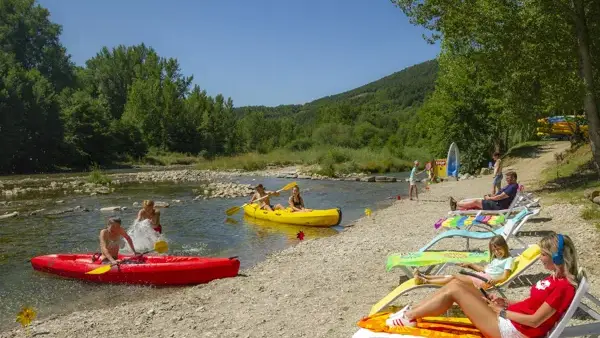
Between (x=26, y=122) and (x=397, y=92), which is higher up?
(x=397, y=92)

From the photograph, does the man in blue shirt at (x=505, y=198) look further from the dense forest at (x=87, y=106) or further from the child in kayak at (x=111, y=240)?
the dense forest at (x=87, y=106)

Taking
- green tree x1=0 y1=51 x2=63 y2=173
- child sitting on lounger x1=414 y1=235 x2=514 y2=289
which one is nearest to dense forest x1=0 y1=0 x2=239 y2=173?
green tree x1=0 y1=51 x2=63 y2=173

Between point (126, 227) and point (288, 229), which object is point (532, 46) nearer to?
point (288, 229)

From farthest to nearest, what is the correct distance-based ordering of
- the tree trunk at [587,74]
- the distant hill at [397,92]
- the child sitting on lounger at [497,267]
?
1. the distant hill at [397,92]
2. the tree trunk at [587,74]
3. the child sitting on lounger at [497,267]

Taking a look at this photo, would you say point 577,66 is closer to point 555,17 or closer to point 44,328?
point 555,17

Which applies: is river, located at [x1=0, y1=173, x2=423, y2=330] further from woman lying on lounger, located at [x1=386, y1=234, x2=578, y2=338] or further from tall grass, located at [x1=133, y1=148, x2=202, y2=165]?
tall grass, located at [x1=133, y1=148, x2=202, y2=165]

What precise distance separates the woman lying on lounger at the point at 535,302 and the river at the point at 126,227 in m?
5.95

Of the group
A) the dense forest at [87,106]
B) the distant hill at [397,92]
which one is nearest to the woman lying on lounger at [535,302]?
the dense forest at [87,106]

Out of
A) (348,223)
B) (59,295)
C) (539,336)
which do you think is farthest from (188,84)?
(539,336)

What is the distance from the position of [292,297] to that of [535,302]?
378 centimetres

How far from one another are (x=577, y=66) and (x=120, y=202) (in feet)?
58.4

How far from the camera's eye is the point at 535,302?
3973mm

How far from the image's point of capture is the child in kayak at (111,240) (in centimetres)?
955

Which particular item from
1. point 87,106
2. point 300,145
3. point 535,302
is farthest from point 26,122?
point 535,302
